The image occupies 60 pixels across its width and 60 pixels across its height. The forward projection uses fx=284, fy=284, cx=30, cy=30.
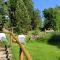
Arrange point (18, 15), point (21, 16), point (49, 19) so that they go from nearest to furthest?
1. point (21, 16)
2. point (18, 15)
3. point (49, 19)

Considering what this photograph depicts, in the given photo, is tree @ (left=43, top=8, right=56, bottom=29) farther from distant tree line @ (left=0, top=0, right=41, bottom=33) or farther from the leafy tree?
the leafy tree

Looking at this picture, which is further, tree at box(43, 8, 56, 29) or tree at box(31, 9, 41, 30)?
tree at box(43, 8, 56, 29)

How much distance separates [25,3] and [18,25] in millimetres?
3853

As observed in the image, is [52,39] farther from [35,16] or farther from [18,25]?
[35,16]

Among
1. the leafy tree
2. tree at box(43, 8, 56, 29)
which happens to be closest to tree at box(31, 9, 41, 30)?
tree at box(43, 8, 56, 29)

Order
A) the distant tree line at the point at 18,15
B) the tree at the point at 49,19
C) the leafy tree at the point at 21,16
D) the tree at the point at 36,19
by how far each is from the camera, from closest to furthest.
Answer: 1. the distant tree line at the point at 18,15
2. the leafy tree at the point at 21,16
3. the tree at the point at 36,19
4. the tree at the point at 49,19

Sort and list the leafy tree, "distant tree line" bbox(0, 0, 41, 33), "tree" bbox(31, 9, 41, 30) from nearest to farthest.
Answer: "distant tree line" bbox(0, 0, 41, 33) → the leafy tree → "tree" bbox(31, 9, 41, 30)

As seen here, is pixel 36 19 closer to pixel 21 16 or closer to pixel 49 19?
pixel 49 19

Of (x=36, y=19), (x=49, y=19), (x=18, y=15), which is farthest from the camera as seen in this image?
(x=49, y=19)

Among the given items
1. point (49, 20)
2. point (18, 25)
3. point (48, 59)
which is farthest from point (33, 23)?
point (48, 59)

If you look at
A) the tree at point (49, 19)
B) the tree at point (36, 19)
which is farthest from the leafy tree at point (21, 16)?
the tree at point (49, 19)

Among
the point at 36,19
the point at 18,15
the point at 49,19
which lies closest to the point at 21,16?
the point at 18,15

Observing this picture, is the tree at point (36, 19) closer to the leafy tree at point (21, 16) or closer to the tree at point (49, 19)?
the tree at point (49, 19)

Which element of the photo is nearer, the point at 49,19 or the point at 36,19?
the point at 36,19
